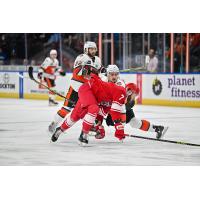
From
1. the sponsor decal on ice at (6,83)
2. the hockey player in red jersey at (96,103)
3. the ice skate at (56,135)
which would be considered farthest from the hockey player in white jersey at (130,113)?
the sponsor decal on ice at (6,83)

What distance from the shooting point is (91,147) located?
→ 7727mm

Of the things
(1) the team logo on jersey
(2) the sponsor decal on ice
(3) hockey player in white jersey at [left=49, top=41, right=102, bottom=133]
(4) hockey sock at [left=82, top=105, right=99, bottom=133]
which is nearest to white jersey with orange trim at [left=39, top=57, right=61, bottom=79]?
(1) the team logo on jersey

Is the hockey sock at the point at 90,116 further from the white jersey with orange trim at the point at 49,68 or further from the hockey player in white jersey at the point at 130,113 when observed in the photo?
the white jersey with orange trim at the point at 49,68

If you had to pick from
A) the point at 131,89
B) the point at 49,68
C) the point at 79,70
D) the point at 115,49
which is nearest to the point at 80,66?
the point at 79,70

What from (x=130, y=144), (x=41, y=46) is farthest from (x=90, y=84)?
(x=41, y=46)

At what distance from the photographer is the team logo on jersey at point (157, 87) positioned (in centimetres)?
1482

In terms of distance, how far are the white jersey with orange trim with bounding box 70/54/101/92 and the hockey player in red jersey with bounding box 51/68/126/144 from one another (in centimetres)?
45

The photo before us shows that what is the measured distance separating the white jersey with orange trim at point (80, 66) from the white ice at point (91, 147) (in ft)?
2.27

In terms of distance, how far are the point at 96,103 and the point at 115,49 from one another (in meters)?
10.1

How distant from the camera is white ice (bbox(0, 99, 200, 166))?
22.1ft

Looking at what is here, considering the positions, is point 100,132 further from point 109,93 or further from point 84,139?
point 109,93

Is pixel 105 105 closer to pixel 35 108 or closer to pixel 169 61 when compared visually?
pixel 35 108

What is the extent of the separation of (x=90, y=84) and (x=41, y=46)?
12.2 metres

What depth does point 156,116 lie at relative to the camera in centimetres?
1205
